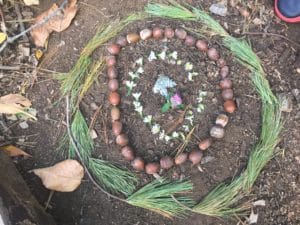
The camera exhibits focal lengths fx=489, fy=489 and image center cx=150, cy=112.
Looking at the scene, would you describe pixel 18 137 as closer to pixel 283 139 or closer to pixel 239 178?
pixel 239 178

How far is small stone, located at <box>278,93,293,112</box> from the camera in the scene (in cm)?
196

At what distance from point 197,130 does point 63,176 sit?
1.83 feet

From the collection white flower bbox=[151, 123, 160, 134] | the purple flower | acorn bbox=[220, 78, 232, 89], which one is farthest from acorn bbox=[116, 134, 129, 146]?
acorn bbox=[220, 78, 232, 89]

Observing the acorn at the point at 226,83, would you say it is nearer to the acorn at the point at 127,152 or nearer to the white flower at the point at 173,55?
the white flower at the point at 173,55

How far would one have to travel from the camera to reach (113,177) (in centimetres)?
190

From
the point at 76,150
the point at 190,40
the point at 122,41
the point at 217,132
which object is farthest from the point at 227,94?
the point at 76,150

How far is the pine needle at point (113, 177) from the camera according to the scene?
74.7 inches

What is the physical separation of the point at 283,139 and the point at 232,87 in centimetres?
29

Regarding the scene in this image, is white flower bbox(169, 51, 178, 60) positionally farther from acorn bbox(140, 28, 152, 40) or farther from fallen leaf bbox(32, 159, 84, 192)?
fallen leaf bbox(32, 159, 84, 192)

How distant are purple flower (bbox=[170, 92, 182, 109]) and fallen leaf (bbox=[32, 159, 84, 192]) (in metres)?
0.45

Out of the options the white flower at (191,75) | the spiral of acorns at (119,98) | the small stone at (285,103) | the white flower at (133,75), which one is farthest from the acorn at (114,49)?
the small stone at (285,103)

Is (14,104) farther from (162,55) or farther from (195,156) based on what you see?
(195,156)

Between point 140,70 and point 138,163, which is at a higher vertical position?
point 140,70

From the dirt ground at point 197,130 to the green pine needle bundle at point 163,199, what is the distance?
0.11 feet
